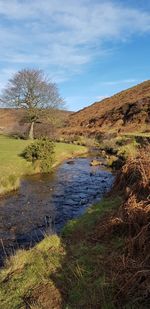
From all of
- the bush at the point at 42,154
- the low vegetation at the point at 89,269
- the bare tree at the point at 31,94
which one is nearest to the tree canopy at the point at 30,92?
the bare tree at the point at 31,94

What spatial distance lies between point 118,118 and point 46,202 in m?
57.4

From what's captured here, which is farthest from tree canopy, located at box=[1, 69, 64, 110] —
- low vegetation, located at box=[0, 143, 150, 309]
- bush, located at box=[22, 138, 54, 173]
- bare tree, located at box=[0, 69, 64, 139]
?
low vegetation, located at box=[0, 143, 150, 309]

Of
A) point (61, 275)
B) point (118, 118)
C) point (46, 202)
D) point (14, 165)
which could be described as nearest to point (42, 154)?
point (14, 165)

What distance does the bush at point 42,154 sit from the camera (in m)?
25.1

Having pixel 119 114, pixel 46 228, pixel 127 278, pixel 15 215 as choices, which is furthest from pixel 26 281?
pixel 119 114

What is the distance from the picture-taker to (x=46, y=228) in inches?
484

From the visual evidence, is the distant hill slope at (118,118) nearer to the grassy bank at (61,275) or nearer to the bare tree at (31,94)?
the bare tree at (31,94)

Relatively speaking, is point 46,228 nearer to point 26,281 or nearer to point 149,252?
point 26,281

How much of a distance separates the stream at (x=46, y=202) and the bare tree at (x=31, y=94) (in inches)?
969

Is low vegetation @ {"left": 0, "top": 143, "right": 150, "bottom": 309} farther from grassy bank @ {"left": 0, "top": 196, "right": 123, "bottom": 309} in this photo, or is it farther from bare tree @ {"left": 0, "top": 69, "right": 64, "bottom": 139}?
bare tree @ {"left": 0, "top": 69, "right": 64, "bottom": 139}

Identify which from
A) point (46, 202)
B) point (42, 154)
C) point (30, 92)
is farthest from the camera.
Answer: point (30, 92)

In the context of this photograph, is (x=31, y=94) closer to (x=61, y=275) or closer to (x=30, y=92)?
(x=30, y=92)

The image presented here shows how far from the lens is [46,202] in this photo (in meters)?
16.2

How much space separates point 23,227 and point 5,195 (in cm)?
540
